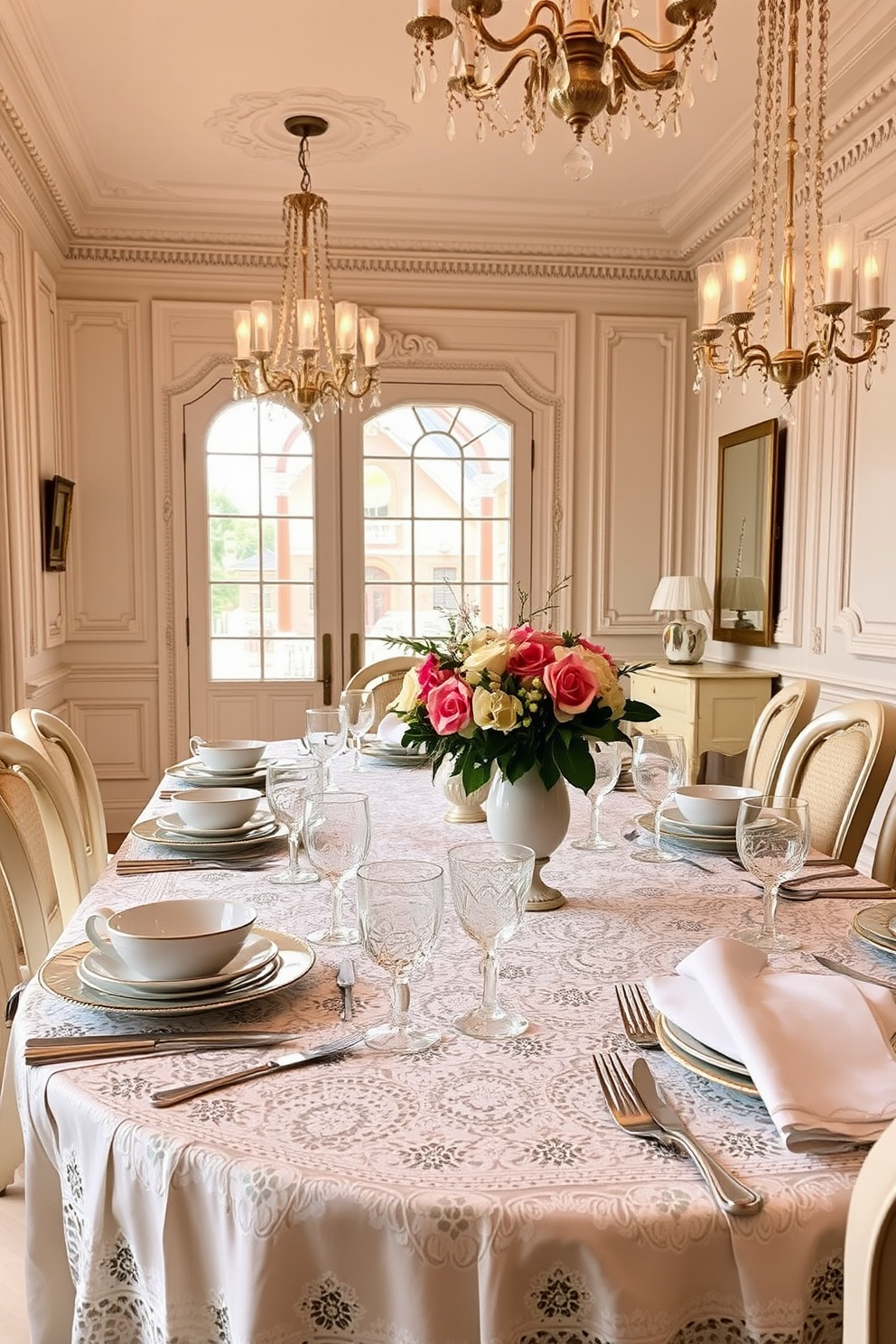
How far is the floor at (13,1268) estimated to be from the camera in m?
1.51

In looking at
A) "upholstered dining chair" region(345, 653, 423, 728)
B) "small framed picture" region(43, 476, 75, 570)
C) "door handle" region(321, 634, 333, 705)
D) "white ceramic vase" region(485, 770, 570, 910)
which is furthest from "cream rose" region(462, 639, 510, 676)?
"door handle" region(321, 634, 333, 705)

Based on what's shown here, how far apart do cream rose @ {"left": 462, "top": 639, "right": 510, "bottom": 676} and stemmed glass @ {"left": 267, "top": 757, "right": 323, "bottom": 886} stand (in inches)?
10.5

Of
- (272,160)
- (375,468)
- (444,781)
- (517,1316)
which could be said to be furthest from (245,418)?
(517,1316)

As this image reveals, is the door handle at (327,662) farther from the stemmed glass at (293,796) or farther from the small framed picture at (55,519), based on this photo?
the stemmed glass at (293,796)

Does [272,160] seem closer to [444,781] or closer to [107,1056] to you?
[444,781]

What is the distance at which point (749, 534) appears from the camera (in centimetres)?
428

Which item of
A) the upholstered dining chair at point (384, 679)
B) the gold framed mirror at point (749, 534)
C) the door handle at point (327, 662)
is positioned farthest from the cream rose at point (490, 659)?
the door handle at point (327, 662)

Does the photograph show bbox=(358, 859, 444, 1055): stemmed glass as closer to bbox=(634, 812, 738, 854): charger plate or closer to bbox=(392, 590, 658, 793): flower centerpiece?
bbox=(392, 590, 658, 793): flower centerpiece

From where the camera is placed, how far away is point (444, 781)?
192 centimetres

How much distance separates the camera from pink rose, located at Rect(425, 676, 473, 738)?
1.35 metres

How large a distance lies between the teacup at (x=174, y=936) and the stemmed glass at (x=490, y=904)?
0.24 metres

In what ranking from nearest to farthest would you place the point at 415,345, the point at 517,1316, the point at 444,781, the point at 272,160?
the point at 517,1316, the point at 444,781, the point at 272,160, the point at 415,345

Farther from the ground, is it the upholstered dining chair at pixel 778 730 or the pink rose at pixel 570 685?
the pink rose at pixel 570 685

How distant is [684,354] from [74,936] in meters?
4.31
